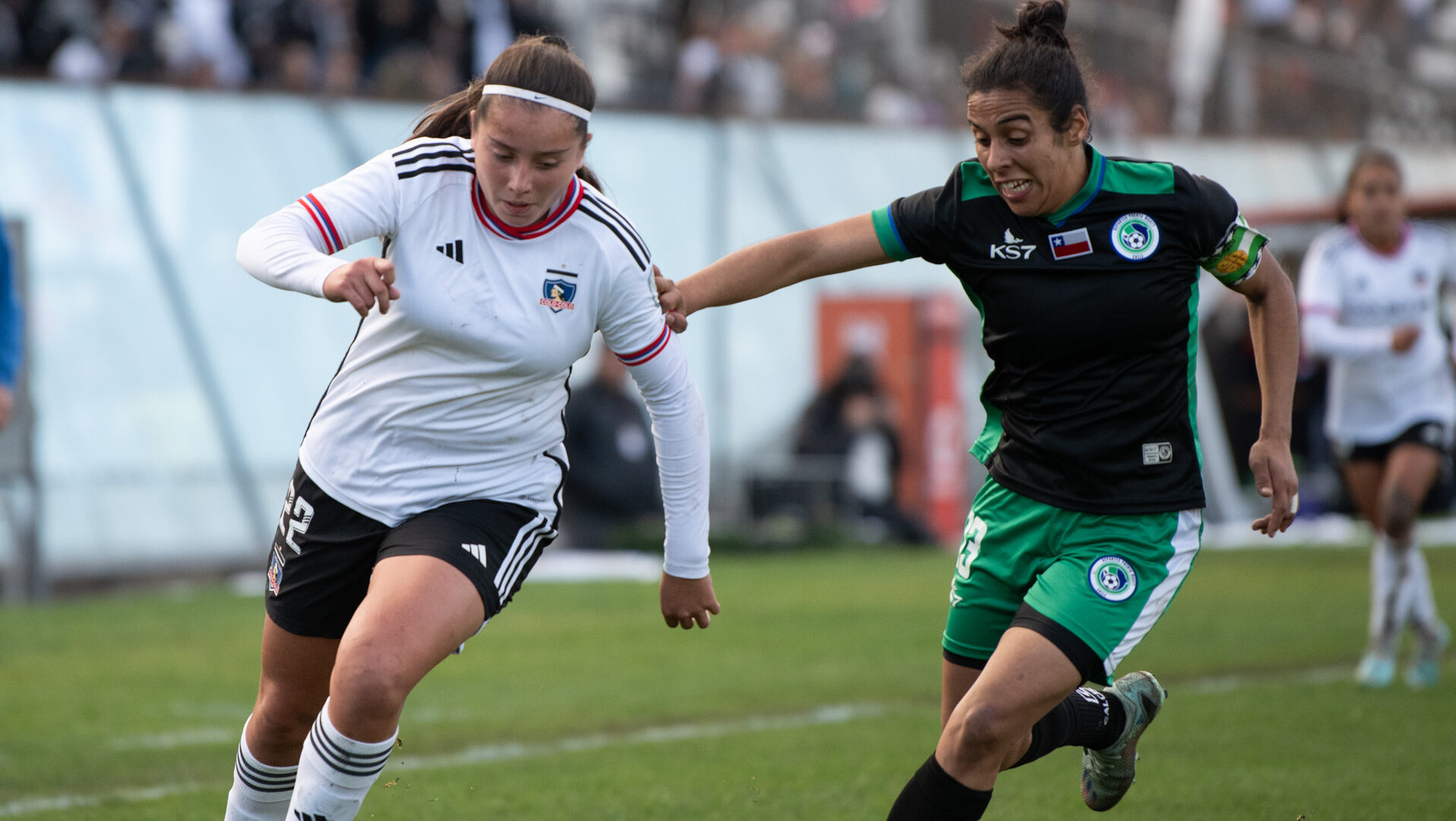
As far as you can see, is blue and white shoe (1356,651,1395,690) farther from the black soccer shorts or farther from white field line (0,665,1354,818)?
the black soccer shorts

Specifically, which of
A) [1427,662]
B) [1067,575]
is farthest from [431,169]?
[1427,662]

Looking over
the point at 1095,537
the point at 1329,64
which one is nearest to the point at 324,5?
the point at 1095,537

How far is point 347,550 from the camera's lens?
4.23 meters

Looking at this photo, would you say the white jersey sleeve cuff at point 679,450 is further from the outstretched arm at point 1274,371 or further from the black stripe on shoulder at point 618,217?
the outstretched arm at point 1274,371

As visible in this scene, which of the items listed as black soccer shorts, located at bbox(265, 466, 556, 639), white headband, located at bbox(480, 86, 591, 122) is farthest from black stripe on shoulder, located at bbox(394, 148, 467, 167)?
black soccer shorts, located at bbox(265, 466, 556, 639)

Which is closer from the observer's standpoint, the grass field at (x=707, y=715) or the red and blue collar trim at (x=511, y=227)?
the red and blue collar trim at (x=511, y=227)


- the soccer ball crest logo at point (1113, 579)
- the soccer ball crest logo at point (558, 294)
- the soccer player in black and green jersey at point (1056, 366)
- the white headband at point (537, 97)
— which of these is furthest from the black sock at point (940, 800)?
the white headband at point (537, 97)

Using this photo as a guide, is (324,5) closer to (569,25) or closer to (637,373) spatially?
(569,25)

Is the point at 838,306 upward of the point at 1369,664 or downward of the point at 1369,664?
downward

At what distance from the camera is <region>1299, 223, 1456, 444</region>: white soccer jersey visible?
27.9ft

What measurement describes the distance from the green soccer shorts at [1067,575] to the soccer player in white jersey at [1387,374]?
4380 mm

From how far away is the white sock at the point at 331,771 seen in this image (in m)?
3.87

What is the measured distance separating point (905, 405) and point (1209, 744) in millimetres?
10586

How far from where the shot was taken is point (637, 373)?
4395 millimetres
